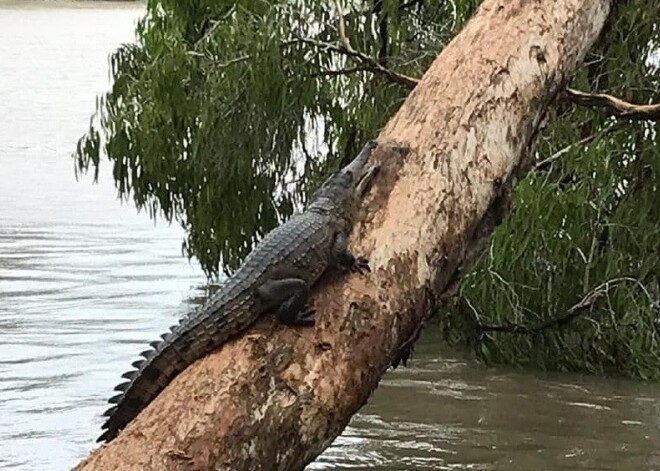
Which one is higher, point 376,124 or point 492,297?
point 376,124

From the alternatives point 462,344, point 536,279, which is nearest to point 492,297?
point 536,279

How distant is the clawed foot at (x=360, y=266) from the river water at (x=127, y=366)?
3.46m

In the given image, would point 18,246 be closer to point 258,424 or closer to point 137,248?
point 137,248

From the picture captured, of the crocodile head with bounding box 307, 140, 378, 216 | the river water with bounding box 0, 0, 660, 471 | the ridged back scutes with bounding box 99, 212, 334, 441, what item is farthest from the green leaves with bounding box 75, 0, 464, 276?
the ridged back scutes with bounding box 99, 212, 334, 441

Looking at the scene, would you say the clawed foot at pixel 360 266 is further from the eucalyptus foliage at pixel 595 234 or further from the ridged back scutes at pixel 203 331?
the eucalyptus foliage at pixel 595 234

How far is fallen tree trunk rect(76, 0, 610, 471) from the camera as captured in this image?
3.42 meters

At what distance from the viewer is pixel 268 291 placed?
3973mm

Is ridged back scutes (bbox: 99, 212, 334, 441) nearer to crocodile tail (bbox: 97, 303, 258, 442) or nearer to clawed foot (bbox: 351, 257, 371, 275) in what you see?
crocodile tail (bbox: 97, 303, 258, 442)

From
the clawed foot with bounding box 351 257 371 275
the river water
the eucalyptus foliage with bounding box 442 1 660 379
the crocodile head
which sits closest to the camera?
the clawed foot with bounding box 351 257 371 275

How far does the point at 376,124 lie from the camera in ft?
29.9

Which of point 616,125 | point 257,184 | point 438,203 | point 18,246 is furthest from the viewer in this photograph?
point 18,246

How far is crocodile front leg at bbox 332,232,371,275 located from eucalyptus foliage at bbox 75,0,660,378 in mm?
4050

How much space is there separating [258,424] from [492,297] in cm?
547

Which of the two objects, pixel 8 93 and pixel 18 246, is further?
pixel 8 93
